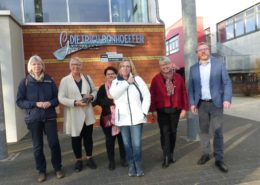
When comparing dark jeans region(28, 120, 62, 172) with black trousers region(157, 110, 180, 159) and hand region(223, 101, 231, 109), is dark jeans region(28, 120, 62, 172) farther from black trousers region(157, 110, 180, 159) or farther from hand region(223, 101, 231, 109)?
hand region(223, 101, 231, 109)

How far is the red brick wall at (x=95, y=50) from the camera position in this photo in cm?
970

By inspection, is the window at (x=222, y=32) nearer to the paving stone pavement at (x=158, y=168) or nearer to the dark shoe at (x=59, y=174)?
the paving stone pavement at (x=158, y=168)

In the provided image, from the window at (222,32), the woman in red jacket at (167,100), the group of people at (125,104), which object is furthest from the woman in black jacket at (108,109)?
the window at (222,32)

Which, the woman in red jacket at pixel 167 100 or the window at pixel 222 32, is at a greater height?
the window at pixel 222 32

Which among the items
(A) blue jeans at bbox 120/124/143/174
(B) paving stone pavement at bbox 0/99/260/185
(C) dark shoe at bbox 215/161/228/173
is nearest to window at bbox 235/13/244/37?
(B) paving stone pavement at bbox 0/99/260/185

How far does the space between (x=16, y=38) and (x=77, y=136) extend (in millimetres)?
4979

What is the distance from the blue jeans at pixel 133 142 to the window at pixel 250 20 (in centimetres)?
2281

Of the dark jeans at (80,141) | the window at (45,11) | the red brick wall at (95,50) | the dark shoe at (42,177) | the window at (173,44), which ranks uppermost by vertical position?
the window at (173,44)

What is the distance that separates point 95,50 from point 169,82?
5.44m

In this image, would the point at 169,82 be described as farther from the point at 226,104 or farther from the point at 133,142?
the point at 133,142

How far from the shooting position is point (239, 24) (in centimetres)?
2689

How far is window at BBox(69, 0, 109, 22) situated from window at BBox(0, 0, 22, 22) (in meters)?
1.64

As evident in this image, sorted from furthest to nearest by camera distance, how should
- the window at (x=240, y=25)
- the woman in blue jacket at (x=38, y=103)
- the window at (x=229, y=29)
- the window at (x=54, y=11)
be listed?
the window at (x=229, y=29) → the window at (x=240, y=25) → the window at (x=54, y=11) → the woman in blue jacket at (x=38, y=103)

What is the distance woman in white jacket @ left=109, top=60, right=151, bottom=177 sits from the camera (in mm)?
4571
